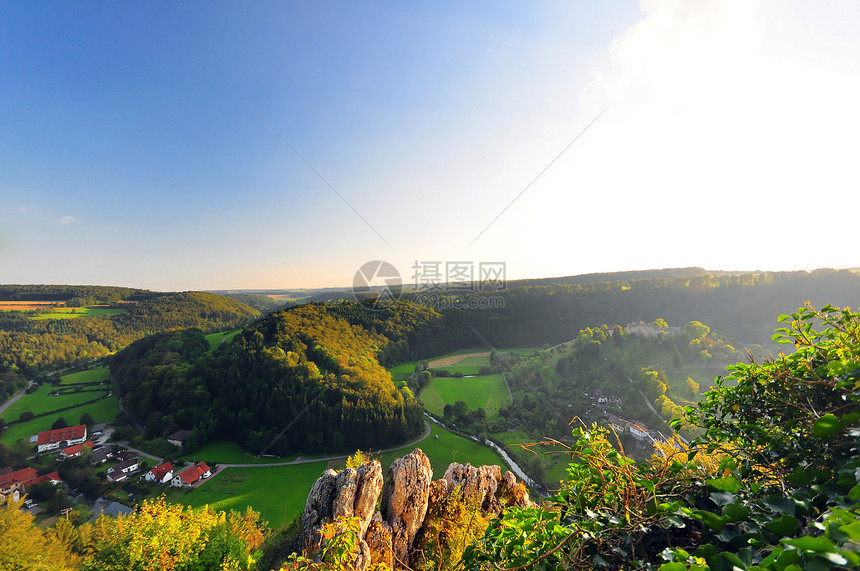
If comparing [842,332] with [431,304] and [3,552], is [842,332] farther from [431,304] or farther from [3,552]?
[431,304]

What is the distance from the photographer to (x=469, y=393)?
6438 cm

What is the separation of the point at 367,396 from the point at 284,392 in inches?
589

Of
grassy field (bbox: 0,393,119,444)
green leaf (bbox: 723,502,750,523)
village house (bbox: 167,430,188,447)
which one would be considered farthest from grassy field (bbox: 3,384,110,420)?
green leaf (bbox: 723,502,750,523)

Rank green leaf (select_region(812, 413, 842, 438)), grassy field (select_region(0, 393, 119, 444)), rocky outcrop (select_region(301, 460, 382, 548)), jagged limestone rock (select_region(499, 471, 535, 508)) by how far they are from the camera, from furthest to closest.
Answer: grassy field (select_region(0, 393, 119, 444)), jagged limestone rock (select_region(499, 471, 535, 508)), rocky outcrop (select_region(301, 460, 382, 548)), green leaf (select_region(812, 413, 842, 438))

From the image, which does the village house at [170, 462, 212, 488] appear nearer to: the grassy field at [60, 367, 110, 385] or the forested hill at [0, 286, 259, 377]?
the grassy field at [60, 367, 110, 385]

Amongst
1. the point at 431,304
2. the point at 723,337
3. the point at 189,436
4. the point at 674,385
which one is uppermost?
the point at 431,304

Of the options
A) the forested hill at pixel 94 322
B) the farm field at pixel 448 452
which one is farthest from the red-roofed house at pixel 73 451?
the forested hill at pixel 94 322

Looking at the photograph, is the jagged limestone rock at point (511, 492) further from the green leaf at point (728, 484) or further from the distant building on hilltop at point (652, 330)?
the distant building on hilltop at point (652, 330)

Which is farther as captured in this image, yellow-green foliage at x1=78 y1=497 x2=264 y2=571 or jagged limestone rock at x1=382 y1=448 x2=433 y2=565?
yellow-green foliage at x1=78 y1=497 x2=264 y2=571

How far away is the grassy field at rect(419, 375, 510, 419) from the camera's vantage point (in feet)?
195

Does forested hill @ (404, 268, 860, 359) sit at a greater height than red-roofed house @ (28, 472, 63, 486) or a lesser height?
greater

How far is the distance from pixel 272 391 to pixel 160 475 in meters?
16.8

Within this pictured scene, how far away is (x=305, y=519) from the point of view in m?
11.7

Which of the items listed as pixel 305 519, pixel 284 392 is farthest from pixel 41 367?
pixel 305 519
